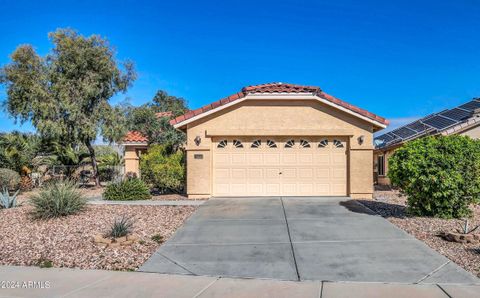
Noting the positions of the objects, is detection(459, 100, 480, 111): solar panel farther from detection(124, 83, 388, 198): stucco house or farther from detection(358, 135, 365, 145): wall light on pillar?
detection(358, 135, 365, 145): wall light on pillar

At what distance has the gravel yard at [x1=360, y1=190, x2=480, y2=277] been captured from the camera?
6747mm

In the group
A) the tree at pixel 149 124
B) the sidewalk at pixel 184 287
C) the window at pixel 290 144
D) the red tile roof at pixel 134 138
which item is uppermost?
the tree at pixel 149 124

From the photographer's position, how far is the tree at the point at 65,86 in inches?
738

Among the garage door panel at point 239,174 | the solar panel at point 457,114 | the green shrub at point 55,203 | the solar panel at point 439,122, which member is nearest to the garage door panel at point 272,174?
the garage door panel at point 239,174

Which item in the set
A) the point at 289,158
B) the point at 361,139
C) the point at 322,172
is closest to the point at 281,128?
the point at 289,158

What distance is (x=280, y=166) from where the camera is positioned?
14422 millimetres

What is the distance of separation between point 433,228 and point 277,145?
6608 millimetres

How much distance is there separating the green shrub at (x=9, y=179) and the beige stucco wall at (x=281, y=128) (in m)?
8.88

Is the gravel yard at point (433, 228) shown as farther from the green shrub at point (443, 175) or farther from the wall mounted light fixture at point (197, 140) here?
the wall mounted light fixture at point (197, 140)

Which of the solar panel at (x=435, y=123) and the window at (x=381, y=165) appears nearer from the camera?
the solar panel at (x=435, y=123)

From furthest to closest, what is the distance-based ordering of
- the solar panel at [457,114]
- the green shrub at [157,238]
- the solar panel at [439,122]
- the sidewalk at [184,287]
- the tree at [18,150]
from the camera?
1. the tree at [18,150]
2. the solar panel at [457,114]
3. the solar panel at [439,122]
4. the green shrub at [157,238]
5. the sidewalk at [184,287]

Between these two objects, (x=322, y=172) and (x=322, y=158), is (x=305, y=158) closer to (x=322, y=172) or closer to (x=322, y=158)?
(x=322, y=158)

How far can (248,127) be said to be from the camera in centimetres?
1432

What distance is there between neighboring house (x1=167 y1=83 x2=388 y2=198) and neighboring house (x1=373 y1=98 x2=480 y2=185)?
4.69 metres
